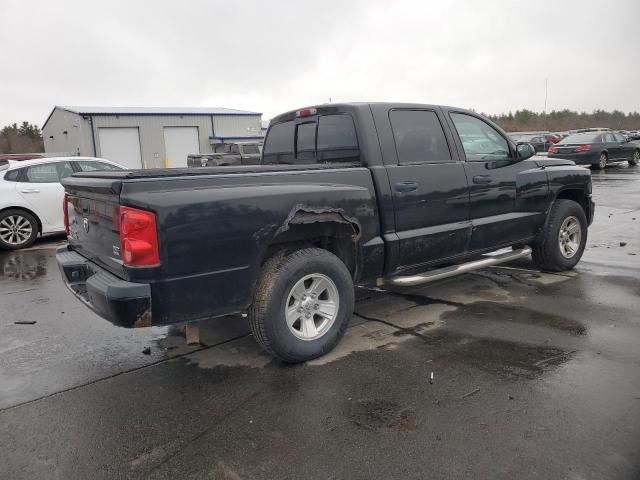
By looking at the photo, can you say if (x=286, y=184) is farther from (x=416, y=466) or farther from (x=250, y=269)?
(x=416, y=466)

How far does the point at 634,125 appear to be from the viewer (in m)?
66.4

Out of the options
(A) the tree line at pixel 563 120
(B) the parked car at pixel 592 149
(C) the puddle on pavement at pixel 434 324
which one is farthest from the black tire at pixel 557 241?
(A) the tree line at pixel 563 120

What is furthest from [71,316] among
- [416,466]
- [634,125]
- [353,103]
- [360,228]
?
[634,125]

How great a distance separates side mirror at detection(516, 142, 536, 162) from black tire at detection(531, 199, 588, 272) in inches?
32.5

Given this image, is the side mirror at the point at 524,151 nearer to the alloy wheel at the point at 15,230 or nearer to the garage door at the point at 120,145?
the alloy wheel at the point at 15,230

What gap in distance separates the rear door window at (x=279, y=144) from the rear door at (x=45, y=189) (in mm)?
5272

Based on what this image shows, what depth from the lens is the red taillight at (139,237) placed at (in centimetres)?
306

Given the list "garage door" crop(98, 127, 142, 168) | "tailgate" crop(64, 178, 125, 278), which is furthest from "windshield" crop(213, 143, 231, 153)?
"tailgate" crop(64, 178, 125, 278)

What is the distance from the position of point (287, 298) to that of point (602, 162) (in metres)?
21.5

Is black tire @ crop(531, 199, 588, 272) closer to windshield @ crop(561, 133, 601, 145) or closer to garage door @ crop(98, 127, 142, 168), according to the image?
windshield @ crop(561, 133, 601, 145)

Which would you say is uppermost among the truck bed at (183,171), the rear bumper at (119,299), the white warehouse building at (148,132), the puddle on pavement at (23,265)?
the white warehouse building at (148,132)

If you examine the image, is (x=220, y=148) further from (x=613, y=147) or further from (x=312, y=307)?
(x=312, y=307)

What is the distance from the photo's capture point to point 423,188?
4.48 m

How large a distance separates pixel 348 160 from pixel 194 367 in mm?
2130
